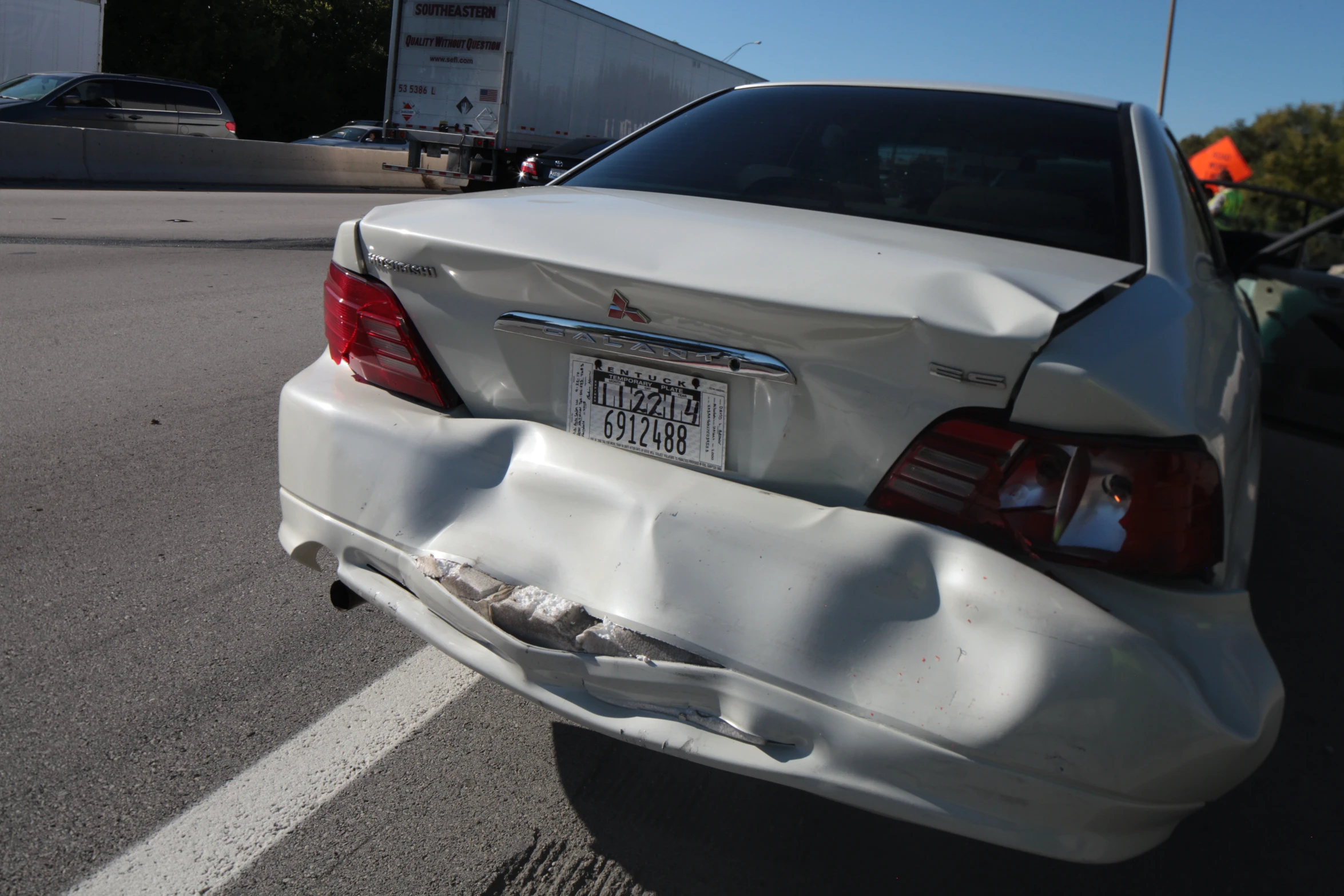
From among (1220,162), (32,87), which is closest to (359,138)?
(32,87)

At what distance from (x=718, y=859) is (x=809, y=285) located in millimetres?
1264

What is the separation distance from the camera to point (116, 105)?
18609 mm

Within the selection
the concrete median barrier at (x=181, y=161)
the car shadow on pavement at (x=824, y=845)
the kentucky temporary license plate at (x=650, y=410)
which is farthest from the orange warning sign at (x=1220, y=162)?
the concrete median barrier at (x=181, y=161)

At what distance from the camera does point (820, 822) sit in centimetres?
242

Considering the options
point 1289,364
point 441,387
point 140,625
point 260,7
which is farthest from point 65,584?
point 260,7

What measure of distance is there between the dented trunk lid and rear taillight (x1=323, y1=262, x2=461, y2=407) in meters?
0.04

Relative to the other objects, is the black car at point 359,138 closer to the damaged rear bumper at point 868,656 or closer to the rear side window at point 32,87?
the rear side window at point 32,87

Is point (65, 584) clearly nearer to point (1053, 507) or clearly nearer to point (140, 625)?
point (140, 625)

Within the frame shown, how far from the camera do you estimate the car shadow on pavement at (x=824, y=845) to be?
2.23 m

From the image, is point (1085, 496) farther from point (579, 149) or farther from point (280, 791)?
point (579, 149)

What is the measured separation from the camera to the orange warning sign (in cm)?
1241

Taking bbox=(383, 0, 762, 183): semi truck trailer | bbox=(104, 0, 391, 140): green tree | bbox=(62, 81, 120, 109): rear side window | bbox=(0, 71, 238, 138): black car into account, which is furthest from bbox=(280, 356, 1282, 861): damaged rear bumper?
bbox=(104, 0, 391, 140): green tree

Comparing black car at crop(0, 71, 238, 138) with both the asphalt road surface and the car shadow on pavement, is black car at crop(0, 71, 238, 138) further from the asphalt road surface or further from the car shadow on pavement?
the car shadow on pavement

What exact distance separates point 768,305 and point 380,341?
1034 mm
